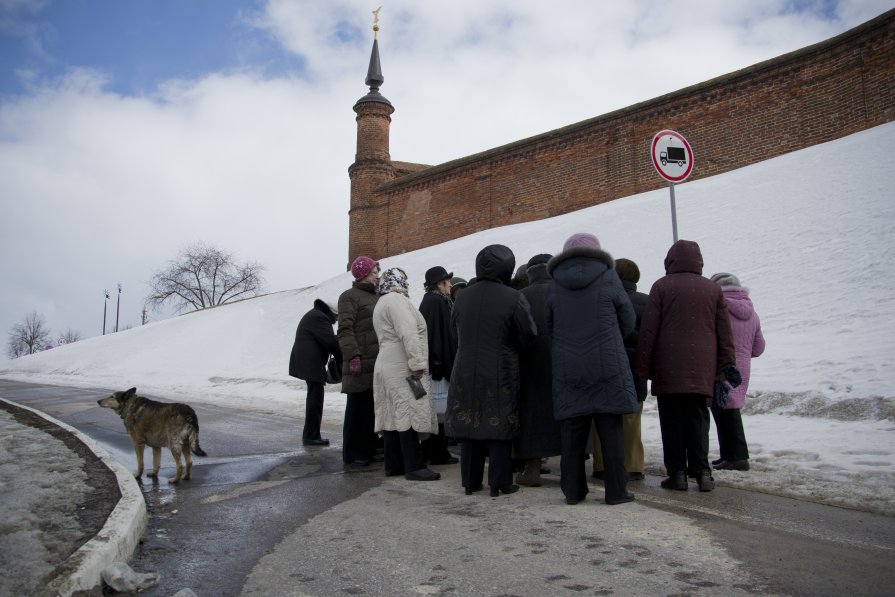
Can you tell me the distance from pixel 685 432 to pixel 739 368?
112cm

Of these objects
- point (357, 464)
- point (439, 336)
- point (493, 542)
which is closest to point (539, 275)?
point (439, 336)

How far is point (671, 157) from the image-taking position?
26.9ft

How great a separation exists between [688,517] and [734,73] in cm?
1921

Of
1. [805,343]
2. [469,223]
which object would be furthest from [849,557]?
[469,223]

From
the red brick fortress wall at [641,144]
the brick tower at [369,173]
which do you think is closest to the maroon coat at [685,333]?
the red brick fortress wall at [641,144]

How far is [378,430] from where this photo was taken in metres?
5.97

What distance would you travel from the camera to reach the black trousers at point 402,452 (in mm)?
5879

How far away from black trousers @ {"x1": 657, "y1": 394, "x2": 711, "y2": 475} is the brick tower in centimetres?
2682

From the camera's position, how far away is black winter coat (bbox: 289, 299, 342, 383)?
8312 millimetres

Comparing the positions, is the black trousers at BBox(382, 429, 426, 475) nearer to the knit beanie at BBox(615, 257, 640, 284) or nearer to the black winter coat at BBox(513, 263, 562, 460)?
the black winter coat at BBox(513, 263, 562, 460)

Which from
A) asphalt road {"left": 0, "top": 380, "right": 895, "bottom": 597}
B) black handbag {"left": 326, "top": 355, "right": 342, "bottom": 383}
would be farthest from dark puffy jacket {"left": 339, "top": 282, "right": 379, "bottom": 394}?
black handbag {"left": 326, "top": 355, "right": 342, "bottom": 383}

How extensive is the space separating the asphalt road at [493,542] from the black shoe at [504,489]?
0.06m

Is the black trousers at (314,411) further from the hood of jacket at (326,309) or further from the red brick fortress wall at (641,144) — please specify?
the red brick fortress wall at (641,144)

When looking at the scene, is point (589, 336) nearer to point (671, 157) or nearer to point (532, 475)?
point (532, 475)
